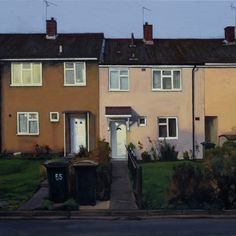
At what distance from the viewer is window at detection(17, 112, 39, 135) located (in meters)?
30.7

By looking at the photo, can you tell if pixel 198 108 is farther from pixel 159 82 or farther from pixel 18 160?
pixel 18 160

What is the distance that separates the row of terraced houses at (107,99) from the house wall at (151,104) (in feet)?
0.18

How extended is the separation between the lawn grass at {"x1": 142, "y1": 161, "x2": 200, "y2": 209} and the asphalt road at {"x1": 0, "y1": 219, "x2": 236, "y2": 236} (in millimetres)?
1669

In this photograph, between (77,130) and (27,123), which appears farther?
(77,130)

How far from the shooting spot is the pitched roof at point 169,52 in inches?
1216

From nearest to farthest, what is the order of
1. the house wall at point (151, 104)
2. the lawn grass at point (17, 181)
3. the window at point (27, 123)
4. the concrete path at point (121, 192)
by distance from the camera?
the concrete path at point (121, 192), the lawn grass at point (17, 181), the house wall at point (151, 104), the window at point (27, 123)

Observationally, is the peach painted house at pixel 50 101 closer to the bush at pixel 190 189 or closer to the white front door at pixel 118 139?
the white front door at pixel 118 139

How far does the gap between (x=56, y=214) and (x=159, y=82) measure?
18476 mm

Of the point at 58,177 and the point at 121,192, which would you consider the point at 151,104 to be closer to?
the point at 121,192

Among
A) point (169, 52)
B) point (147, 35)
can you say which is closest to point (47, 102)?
point (169, 52)

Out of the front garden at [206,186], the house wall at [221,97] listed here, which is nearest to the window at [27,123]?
the house wall at [221,97]

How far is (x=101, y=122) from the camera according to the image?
30.3 meters

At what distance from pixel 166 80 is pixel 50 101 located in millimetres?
6579

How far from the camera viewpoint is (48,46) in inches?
1288
